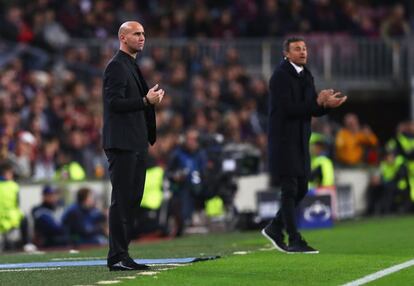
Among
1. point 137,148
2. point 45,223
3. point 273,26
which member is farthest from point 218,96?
point 137,148

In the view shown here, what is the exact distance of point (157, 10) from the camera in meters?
33.6

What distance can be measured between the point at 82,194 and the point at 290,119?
793 cm

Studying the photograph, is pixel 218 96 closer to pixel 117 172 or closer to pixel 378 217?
pixel 378 217

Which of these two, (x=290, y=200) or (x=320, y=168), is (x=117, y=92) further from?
(x=320, y=168)

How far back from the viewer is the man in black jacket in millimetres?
14859

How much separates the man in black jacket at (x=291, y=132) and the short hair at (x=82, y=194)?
7496 millimetres

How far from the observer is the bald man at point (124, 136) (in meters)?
12.9

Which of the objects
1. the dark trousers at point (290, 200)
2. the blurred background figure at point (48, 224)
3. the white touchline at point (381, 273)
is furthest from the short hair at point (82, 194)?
the white touchline at point (381, 273)

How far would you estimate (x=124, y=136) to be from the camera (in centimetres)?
1287

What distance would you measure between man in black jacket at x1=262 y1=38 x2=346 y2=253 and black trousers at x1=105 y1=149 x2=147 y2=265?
230 cm

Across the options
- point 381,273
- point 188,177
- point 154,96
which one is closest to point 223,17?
point 188,177

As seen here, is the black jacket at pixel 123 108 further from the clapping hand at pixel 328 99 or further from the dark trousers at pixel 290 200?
the dark trousers at pixel 290 200

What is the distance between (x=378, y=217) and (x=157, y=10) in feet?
29.1

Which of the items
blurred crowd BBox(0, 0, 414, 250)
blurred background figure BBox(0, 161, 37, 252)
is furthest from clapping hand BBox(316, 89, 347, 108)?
blurred crowd BBox(0, 0, 414, 250)
